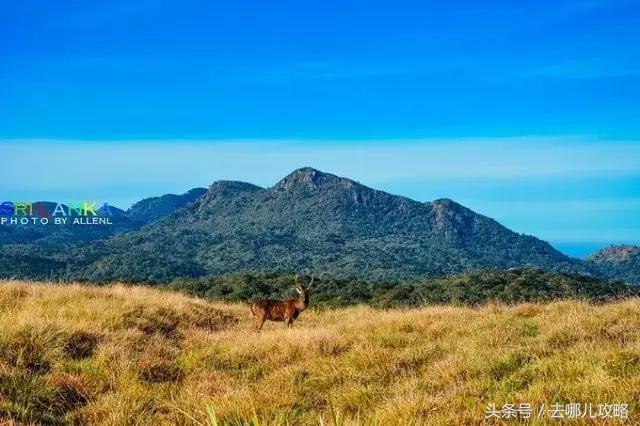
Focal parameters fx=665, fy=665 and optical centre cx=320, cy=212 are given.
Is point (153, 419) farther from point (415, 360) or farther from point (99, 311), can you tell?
point (99, 311)

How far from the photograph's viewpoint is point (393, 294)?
4125cm

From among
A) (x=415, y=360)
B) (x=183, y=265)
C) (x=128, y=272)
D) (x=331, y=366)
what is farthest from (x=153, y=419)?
(x=183, y=265)

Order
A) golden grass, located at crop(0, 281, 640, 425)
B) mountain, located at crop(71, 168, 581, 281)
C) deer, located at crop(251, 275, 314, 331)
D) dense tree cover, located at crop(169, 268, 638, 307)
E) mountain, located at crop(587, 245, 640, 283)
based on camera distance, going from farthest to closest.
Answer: mountain, located at crop(587, 245, 640, 283) → mountain, located at crop(71, 168, 581, 281) → dense tree cover, located at crop(169, 268, 638, 307) → deer, located at crop(251, 275, 314, 331) → golden grass, located at crop(0, 281, 640, 425)

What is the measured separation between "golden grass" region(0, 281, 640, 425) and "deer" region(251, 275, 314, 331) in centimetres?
257

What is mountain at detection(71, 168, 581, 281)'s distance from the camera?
11881cm

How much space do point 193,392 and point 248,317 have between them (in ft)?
37.0

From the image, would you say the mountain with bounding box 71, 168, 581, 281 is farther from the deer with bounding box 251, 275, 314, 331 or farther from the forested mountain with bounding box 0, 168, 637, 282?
the deer with bounding box 251, 275, 314, 331

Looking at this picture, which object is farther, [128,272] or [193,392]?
[128,272]

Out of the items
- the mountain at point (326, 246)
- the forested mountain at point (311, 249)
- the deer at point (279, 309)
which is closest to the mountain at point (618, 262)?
the forested mountain at point (311, 249)

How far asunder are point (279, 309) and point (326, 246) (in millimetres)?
129158

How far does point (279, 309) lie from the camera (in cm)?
1920

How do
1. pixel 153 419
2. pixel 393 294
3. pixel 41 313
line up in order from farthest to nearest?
pixel 393 294
pixel 41 313
pixel 153 419

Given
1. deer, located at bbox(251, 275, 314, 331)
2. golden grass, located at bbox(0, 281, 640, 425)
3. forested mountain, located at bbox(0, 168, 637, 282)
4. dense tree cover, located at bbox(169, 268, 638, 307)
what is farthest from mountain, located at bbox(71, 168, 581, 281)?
golden grass, located at bbox(0, 281, 640, 425)

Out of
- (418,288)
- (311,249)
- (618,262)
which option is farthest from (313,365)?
(618,262)
